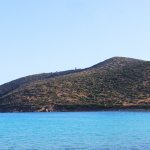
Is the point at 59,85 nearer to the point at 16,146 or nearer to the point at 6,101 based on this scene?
the point at 6,101

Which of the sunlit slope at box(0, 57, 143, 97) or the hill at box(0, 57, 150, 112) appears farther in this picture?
the sunlit slope at box(0, 57, 143, 97)

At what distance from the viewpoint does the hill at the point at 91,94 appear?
7134 centimetres

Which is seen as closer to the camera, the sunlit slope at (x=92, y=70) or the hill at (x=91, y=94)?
the hill at (x=91, y=94)

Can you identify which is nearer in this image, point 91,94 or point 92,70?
point 91,94

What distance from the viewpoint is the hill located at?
71344mm

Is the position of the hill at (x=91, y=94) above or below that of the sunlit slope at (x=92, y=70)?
below

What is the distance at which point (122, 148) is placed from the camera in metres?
21.5

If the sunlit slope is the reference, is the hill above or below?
below

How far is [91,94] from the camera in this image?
7762 cm

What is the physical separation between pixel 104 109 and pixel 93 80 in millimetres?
19423

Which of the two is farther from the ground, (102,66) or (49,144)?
(102,66)

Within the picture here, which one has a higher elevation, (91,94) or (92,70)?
(92,70)

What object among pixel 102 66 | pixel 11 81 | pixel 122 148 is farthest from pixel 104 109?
pixel 11 81

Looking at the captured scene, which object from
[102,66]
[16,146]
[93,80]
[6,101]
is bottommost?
[16,146]
